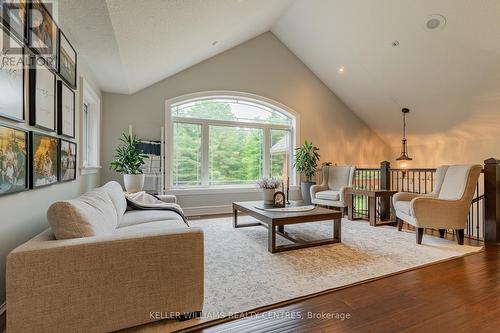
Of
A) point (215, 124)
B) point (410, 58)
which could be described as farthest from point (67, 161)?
point (410, 58)

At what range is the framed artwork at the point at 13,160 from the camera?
1.42 m

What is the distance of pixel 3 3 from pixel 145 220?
1.83 meters

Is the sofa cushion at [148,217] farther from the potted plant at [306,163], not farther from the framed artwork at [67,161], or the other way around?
the potted plant at [306,163]

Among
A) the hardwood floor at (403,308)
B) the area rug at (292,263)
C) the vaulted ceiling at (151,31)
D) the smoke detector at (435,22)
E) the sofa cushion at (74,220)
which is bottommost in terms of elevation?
the hardwood floor at (403,308)

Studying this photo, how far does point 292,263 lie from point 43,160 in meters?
2.37

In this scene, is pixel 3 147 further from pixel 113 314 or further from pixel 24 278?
pixel 113 314

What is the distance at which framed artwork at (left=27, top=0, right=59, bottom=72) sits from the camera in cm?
171

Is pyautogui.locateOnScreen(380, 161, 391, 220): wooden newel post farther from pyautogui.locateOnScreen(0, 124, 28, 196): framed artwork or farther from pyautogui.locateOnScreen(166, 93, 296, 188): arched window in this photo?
pyautogui.locateOnScreen(0, 124, 28, 196): framed artwork

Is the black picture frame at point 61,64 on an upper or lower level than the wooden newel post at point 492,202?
upper

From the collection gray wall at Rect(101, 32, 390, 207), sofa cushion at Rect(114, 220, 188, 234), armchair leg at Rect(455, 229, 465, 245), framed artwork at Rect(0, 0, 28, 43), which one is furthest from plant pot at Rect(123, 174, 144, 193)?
armchair leg at Rect(455, 229, 465, 245)

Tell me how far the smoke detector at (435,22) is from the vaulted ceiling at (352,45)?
38 millimetres

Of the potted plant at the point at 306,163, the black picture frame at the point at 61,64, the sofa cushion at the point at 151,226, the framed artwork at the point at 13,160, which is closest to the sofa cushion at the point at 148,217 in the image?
the sofa cushion at the point at 151,226

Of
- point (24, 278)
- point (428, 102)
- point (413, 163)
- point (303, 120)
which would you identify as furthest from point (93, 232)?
point (413, 163)

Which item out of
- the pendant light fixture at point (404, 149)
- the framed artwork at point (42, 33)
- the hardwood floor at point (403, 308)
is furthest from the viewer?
the pendant light fixture at point (404, 149)
